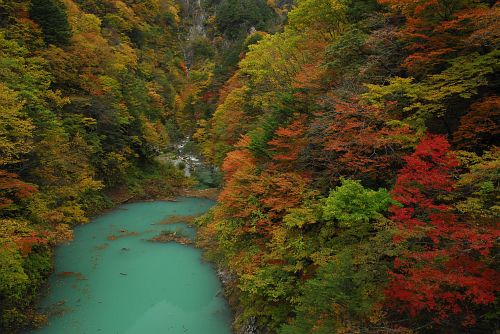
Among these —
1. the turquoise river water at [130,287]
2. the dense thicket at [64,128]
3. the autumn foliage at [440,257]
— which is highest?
the autumn foliage at [440,257]

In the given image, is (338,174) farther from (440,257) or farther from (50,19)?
(50,19)

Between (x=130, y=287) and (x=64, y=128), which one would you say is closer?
(x=130, y=287)

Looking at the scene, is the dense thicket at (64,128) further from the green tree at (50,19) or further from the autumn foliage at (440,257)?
the autumn foliage at (440,257)

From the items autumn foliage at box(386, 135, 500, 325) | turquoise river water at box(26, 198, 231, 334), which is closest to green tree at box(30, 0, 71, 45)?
turquoise river water at box(26, 198, 231, 334)

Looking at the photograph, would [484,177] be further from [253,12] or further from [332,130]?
[253,12]

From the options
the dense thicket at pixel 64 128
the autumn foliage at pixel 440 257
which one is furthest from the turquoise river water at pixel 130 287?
the autumn foliage at pixel 440 257

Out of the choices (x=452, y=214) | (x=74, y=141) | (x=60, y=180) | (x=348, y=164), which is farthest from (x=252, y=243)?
(x=74, y=141)

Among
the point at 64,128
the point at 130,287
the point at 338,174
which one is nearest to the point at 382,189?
the point at 338,174
